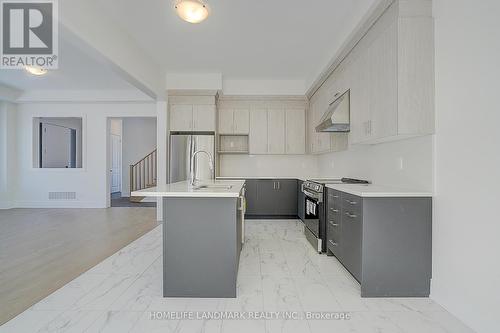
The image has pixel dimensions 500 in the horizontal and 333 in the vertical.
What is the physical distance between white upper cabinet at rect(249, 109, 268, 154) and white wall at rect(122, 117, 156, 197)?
497 cm

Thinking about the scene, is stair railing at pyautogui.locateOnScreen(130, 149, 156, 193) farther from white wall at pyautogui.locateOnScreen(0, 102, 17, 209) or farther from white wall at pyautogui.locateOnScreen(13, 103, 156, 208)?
white wall at pyautogui.locateOnScreen(0, 102, 17, 209)

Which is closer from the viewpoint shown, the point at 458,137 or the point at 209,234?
the point at 458,137

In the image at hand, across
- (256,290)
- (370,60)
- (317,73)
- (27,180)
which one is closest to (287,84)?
(317,73)

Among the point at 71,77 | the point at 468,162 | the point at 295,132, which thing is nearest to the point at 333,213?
the point at 468,162

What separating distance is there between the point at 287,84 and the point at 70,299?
16.0 feet

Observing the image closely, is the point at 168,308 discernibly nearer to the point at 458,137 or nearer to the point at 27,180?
the point at 458,137

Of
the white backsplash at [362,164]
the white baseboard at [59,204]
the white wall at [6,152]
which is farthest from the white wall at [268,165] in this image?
the white wall at [6,152]

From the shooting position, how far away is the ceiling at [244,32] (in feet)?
9.37

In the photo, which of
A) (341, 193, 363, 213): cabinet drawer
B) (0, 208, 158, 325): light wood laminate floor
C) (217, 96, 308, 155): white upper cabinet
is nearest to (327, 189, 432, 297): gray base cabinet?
(341, 193, 363, 213): cabinet drawer

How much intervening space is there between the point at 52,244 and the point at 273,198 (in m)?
3.70

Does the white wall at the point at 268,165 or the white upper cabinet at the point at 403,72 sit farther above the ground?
the white upper cabinet at the point at 403,72

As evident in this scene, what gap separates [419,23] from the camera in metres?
2.20

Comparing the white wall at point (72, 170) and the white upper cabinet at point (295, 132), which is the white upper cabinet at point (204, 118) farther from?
the white wall at point (72, 170)

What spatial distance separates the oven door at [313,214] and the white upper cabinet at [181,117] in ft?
9.29
